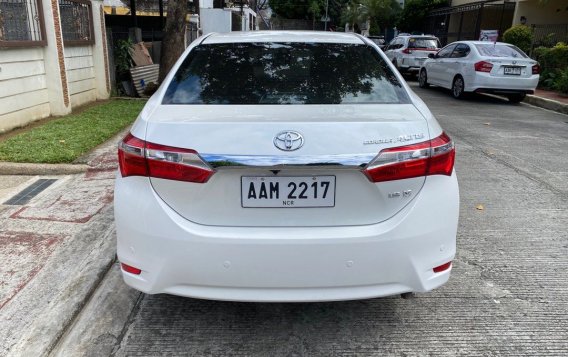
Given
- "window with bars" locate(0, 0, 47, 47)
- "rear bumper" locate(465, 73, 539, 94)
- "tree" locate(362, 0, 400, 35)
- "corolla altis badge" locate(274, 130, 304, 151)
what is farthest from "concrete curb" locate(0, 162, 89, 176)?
"tree" locate(362, 0, 400, 35)

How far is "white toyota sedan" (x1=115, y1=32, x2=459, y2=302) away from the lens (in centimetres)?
234

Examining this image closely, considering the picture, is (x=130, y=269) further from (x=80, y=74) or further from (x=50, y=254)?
(x=80, y=74)

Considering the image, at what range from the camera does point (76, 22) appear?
10086 mm

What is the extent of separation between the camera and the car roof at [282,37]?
11.3 ft

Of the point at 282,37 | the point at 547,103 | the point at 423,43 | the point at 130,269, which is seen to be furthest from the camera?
the point at 423,43

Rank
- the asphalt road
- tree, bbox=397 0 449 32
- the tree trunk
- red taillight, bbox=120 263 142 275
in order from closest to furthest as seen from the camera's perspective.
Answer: red taillight, bbox=120 263 142 275, the asphalt road, the tree trunk, tree, bbox=397 0 449 32

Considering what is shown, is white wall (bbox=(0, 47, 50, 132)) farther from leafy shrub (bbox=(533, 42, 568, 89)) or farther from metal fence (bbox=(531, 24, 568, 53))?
metal fence (bbox=(531, 24, 568, 53))

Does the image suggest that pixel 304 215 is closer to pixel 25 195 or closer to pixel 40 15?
pixel 25 195

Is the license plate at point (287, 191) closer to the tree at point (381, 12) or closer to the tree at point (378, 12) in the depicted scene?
the tree at point (378, 12)

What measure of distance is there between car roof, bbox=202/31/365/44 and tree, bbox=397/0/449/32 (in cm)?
2952

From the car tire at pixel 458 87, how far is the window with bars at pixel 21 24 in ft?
33.2

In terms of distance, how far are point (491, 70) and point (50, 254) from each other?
1153 centimetres

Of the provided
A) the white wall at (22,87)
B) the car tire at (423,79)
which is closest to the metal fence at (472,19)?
the car tire at (423,79)

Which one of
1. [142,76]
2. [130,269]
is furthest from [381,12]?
[130,269]
